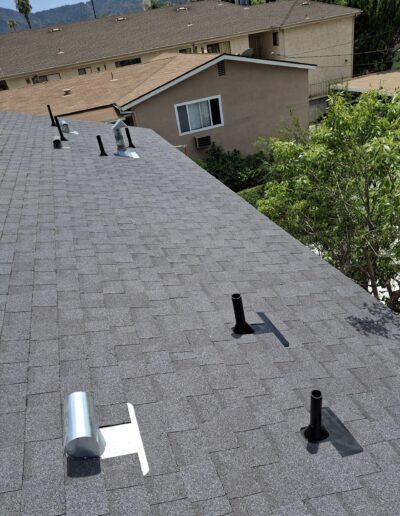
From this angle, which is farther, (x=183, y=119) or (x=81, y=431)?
(x=183, y=119)

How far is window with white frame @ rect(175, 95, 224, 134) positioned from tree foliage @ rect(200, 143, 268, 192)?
1.35 metres

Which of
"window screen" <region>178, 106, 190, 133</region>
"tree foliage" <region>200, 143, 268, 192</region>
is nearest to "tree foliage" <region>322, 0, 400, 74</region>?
"tree foliage" <region>200, 143, 268, 192</region>

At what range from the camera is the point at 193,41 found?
37125mm

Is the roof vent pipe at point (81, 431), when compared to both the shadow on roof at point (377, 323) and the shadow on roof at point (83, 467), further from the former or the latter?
the shadow on roof at point (377, 323)

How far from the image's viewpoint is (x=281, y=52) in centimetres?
3716

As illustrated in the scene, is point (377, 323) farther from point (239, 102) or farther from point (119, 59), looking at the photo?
point (119, 59)

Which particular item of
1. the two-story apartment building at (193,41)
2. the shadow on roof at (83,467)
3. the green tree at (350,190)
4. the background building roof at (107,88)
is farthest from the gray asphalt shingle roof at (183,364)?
the two-story apartment building at (193,41)

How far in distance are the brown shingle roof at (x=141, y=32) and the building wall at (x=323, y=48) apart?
0.91m

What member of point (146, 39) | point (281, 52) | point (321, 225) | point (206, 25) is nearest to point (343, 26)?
point (281, 52)

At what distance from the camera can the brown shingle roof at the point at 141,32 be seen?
121 ft

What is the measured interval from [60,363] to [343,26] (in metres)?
42.3

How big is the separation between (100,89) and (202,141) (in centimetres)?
741

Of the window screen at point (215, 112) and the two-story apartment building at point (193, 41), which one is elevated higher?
the two-story apartment building at point (193, 41)

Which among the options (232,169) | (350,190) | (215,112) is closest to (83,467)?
(350,190)
